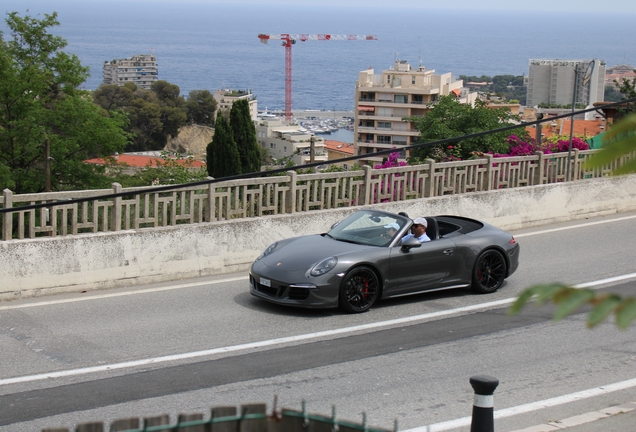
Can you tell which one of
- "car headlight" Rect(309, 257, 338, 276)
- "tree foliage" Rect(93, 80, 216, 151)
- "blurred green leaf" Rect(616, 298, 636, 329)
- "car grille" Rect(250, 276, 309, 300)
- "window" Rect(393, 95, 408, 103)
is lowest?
"tree foliage" Rect(93, 80, 216, 151)

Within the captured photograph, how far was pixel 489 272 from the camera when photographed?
12914 millimetres

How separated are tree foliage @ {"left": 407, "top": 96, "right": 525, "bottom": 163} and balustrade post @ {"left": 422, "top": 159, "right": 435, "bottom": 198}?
18.2 feet

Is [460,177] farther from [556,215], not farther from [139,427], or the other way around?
[139,427]

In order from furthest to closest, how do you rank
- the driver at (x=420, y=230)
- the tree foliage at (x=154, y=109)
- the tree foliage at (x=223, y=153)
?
the tree foliage at (x=154, y=109) → the tree foliage at (x=223, y=153) → the driver at (x=420, y=230)

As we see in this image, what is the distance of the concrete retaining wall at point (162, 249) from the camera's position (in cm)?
1212

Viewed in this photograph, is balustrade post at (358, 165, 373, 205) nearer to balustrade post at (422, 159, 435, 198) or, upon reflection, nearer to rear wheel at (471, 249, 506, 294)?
balustrade post at (422, 159, 435, 198)

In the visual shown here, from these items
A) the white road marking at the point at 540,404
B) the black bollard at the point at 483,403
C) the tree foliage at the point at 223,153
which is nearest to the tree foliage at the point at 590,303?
the black bollard at the point at 483,403

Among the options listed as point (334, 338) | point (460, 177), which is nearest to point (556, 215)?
point (460, 177)

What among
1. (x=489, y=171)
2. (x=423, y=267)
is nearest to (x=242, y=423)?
(x=423, y=267)

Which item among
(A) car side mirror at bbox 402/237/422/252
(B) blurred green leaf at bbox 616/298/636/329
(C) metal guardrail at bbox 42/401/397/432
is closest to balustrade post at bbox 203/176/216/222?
(A) car side mirror at bbox 402/237/422/252

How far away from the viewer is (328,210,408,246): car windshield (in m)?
12.2

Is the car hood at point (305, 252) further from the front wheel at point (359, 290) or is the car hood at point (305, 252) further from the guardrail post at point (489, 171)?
the guardrail post at point (489, 171)

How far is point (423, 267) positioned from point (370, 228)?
98 centimetres

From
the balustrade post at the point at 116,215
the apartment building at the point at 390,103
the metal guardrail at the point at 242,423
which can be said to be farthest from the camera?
the apartment building at the point at 390,103
